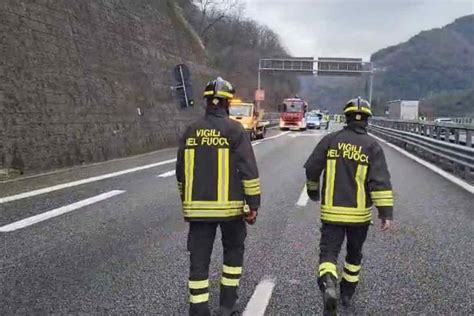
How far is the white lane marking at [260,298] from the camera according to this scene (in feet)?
14.7

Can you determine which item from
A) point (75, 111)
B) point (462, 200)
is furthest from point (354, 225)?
point (75, 111)

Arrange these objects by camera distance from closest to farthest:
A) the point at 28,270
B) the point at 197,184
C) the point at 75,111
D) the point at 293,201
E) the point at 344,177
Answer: the point at 197,184, the point at 344,177, the point at 28,270, the point at 293,201, the point at 75,111

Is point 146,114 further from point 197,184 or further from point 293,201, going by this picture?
point 197,184

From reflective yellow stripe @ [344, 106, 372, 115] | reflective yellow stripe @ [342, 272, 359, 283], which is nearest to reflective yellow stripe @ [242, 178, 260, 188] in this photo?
reflective yellow stripe @ [344, 106, 372, 115]

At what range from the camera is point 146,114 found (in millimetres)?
24484

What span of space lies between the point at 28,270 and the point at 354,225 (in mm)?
3411

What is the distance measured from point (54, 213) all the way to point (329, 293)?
5.95 m

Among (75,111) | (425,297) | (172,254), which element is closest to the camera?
(425,297)

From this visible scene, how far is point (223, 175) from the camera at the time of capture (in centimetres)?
416

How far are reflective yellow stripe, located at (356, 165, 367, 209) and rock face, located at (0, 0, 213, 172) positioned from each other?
1079cm

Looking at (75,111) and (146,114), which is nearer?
(75,111)

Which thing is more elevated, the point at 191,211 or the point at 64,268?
the point at 191,211

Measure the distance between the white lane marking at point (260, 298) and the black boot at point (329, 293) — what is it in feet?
1.96

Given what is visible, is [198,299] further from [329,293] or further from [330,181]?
[330,181]
